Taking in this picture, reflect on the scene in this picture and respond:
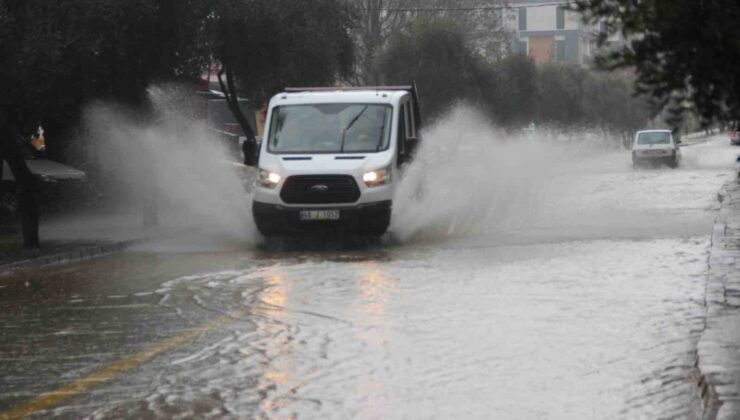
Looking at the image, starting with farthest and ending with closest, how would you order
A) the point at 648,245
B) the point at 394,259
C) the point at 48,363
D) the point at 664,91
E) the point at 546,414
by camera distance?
the point at 648,245
the point at 394,259
the point at 48,363
the point at 546,414
the point at 664,91

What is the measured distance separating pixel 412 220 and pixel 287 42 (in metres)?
14.7

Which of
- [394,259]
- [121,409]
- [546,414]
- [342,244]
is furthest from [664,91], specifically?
[342,244]

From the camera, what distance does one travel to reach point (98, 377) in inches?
366

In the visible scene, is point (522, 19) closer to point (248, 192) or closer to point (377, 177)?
point (248, 192)

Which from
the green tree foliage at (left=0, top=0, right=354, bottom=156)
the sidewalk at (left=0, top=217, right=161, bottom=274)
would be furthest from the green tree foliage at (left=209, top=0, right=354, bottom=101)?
the sidewalk at (left=0, top=217, right=161, bottom=274)

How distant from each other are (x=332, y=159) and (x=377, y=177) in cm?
73

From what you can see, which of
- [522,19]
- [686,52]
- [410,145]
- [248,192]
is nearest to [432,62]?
[248,192]

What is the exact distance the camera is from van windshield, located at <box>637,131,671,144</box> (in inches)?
2261

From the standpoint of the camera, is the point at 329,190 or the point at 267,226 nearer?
the point at 329,190

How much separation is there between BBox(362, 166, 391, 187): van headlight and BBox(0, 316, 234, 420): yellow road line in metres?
8.69

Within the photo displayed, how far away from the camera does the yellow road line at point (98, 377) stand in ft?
27.0

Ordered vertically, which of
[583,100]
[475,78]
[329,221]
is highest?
[329,221]

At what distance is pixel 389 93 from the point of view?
22203 millimetres

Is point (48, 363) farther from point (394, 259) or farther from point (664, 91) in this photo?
point (394, 259)
